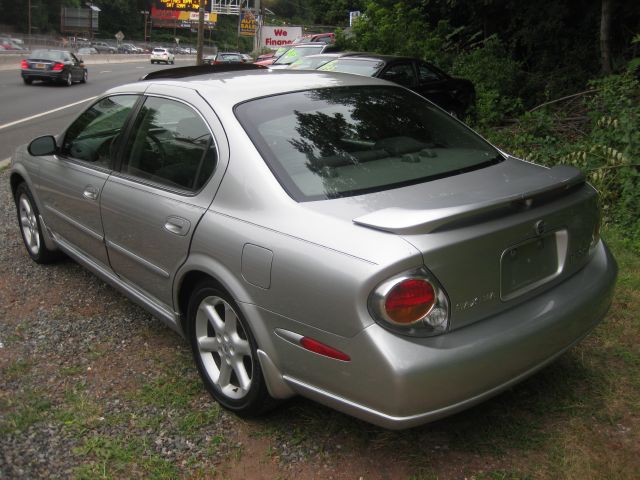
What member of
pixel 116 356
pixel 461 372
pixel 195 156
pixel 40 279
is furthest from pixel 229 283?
pixel 40 279

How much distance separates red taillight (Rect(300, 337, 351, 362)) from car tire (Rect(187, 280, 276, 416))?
36 centimetres

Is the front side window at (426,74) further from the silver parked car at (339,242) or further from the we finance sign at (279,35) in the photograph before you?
the we finance sign at (279,35)

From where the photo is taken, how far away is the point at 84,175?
4070 mm

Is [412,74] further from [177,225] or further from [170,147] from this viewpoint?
[177,225]

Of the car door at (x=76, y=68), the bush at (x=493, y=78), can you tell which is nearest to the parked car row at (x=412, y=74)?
the bush at (x=493, y=78)

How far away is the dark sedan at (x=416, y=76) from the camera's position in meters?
10.1

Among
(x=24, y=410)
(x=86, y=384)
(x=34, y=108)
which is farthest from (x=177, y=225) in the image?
(x=34, y=108)

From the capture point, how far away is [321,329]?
2.43 metres

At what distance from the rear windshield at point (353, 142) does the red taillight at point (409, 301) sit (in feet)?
2.11

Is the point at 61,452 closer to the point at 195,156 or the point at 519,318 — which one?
the point at 195,156

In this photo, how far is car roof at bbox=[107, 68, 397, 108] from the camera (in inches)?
131

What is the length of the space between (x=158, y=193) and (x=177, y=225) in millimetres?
308

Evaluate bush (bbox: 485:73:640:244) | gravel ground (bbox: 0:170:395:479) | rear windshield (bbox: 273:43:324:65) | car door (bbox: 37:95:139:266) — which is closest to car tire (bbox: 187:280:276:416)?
gravel ground (bbox: 0:170:395:479)

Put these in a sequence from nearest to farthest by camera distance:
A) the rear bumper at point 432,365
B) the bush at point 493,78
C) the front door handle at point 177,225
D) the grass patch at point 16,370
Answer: the rear bumper at point 432,365 → the front door handle at point 177,225 → the grass patch at point 16,370 → the bush at point 493,78
